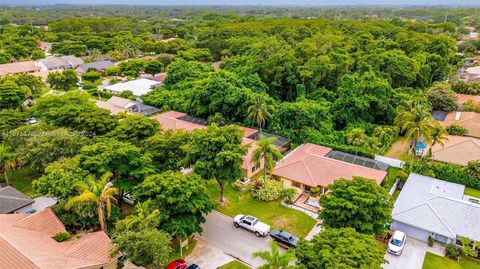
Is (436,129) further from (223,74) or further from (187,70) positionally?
(187,70)

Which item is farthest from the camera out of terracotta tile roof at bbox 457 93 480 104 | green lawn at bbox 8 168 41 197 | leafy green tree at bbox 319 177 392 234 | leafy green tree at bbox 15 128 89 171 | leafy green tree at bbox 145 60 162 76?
leafy green tree at bbox 145 60 162 76

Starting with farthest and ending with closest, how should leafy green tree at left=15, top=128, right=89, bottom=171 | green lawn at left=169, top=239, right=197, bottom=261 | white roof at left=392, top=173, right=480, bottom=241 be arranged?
leafy green tree at left=15, top=128, right=89, bottom=171 → white roof at left=392, top=173, right=480, bottom=241 → green lawn at left=169, top=239, right=197, bottom=261

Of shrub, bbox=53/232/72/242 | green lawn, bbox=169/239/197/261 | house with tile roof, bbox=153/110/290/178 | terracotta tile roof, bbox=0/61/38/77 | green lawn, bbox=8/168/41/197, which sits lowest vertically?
green lawn, bbox=8/168/41/197

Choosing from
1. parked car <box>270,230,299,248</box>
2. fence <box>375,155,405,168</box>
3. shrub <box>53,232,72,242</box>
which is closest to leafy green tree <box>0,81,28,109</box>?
shrub <box>53,232,72,242</box>

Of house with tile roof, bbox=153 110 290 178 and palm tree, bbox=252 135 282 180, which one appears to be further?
house with tile roof, bbox=153 110 290 178

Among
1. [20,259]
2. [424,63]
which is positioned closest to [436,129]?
[424,63]

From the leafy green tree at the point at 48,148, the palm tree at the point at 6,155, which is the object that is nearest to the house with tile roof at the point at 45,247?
the leafy green tree at the point at 48,148

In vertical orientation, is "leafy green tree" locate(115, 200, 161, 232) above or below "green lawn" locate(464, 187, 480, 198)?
above

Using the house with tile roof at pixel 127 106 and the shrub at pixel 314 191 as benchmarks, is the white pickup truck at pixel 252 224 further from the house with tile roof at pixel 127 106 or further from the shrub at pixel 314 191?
the house with tile roof at pixel 127 106

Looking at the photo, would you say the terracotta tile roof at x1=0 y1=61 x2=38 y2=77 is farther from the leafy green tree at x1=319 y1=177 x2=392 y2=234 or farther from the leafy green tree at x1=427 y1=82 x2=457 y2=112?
the leafy green tree at x1=427 y1=82 x2=457 y2=112
